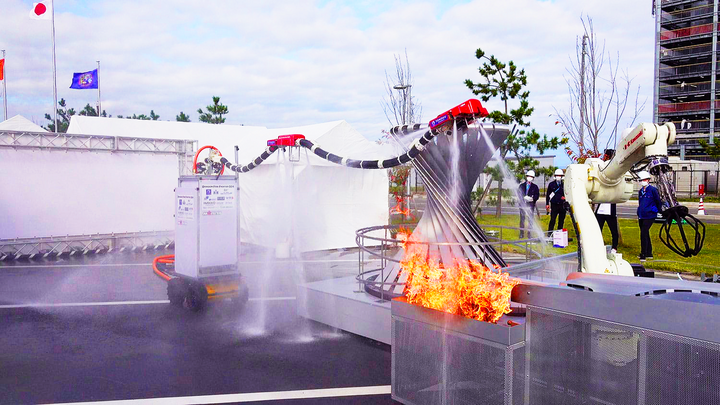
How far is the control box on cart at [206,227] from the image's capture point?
8.48 meters

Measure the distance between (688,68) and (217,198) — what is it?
56165 mm

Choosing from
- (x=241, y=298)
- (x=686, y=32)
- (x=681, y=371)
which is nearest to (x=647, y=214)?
(x=241, y=298)

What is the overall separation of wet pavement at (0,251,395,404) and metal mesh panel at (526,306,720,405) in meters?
1.99

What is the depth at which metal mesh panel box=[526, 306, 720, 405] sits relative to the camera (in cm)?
282

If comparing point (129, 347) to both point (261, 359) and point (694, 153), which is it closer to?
point (261, 359)

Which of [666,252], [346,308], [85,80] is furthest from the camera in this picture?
[85,80]

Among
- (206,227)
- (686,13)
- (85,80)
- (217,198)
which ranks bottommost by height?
(206,227)

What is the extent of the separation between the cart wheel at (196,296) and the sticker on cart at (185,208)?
118cm

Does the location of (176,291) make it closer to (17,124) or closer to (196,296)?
(196,296)

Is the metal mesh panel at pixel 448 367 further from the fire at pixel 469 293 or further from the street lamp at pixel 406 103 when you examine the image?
the street lamp at pixel 406 103

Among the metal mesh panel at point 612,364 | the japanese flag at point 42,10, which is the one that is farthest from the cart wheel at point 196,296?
the japanese flag at point 42,10

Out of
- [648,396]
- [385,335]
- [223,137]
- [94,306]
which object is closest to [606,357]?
[648,396]

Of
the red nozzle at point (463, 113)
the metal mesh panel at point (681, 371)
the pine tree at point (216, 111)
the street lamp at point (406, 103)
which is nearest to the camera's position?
the metal mesh panel at point (681, 371)

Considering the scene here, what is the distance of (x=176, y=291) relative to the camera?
8617mm
